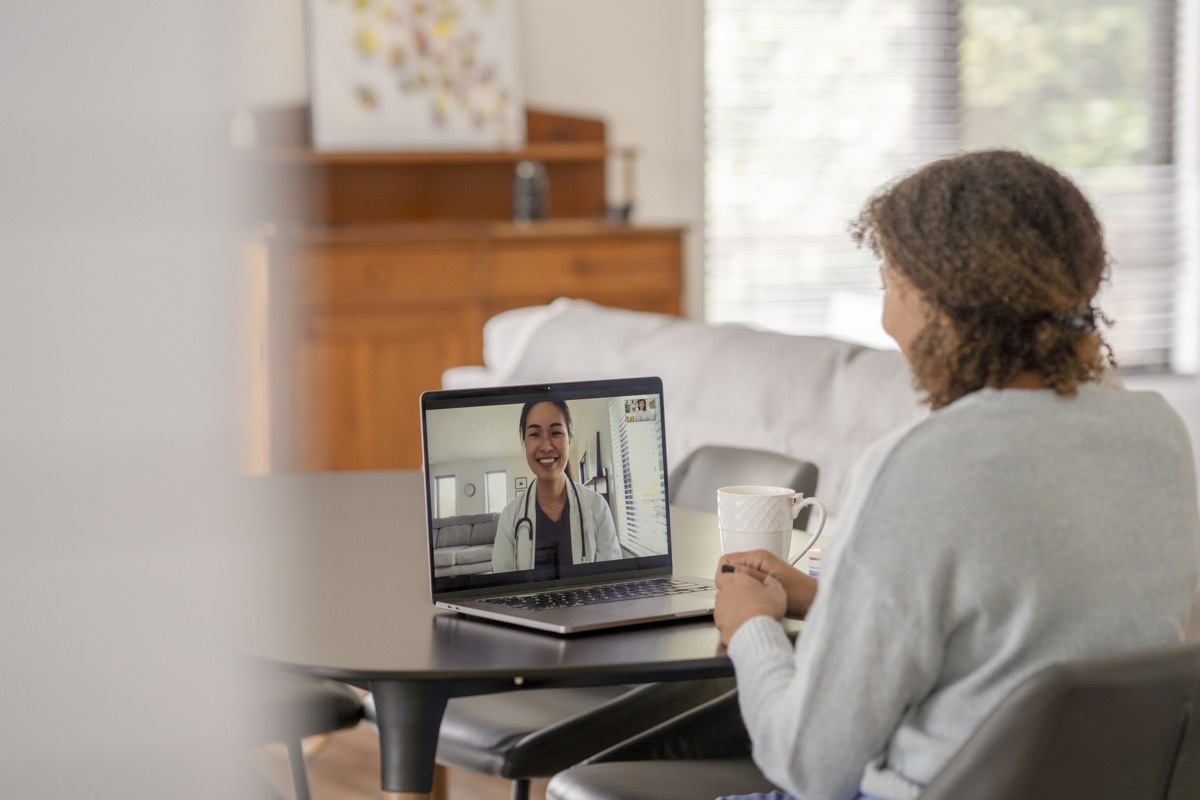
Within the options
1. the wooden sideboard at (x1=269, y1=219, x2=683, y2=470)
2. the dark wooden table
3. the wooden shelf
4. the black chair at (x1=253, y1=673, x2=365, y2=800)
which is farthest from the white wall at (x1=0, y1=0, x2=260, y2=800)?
the wooden shelf

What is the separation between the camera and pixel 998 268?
46.1 inches

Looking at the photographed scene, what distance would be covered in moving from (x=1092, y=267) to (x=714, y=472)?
1.14 metres

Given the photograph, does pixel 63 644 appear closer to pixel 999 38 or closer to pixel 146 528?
pixel 146 528

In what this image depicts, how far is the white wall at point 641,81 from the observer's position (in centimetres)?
511

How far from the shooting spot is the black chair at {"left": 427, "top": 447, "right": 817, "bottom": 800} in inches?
71.0

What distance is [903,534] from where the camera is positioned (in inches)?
42.9

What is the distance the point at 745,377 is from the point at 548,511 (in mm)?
1488

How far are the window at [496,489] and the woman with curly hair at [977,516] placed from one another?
0.32m

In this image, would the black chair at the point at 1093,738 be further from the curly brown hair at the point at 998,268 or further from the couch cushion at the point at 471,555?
the couch cushion at the point at 471,555

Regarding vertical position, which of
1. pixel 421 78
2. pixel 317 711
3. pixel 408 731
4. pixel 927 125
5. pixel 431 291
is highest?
pixel 421 78

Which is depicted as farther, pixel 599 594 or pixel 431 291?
pixel 431 291

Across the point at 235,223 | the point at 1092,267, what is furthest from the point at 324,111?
the point at 235,223

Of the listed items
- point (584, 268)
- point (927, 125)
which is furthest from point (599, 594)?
point (927, 125)

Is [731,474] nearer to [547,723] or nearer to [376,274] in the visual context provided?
[547,723]
